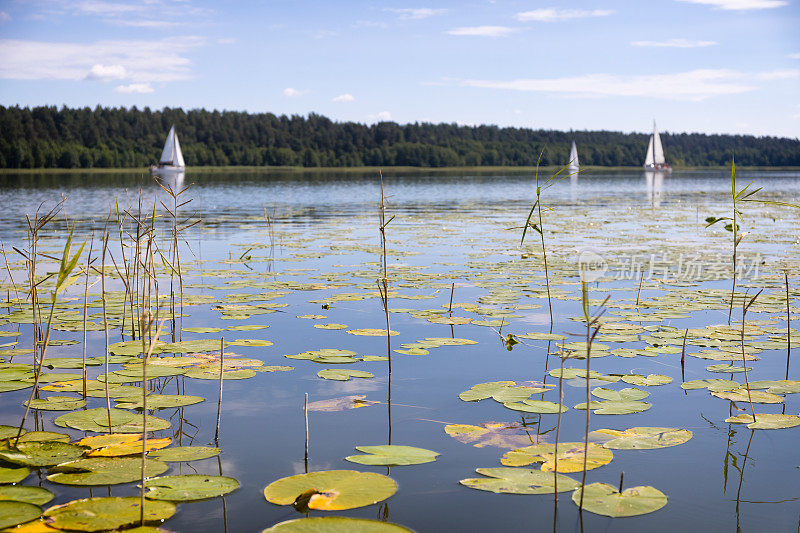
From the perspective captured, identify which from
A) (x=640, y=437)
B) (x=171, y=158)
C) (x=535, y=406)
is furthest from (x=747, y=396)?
(x=171, y=158)

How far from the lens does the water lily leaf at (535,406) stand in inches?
146

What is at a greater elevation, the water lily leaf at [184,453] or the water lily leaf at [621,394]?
the water lily leaf at [621,394]

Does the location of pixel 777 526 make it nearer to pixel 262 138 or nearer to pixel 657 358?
pixel 657 358

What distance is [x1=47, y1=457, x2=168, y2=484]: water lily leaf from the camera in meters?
2.88

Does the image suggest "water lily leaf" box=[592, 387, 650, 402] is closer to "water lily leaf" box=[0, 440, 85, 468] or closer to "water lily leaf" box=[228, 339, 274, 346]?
"water lily leaf" box=[228, 339, 274, 346]

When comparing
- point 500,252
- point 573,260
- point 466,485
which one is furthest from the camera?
point 500,252

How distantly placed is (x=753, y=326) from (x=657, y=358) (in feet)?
4.53

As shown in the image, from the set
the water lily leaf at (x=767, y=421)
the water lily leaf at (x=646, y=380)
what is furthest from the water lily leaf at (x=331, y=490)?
the water lily leaf at (x=646, y=380)

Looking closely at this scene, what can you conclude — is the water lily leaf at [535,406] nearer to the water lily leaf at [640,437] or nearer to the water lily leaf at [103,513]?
the water lily leaf at [640,437]

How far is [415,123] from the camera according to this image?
10538cm

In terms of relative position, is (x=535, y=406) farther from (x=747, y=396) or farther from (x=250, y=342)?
(x=250, y=342)

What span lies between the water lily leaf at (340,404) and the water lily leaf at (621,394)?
1263mm

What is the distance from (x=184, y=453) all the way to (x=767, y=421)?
281cm

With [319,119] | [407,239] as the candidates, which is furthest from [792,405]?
[319,119]
